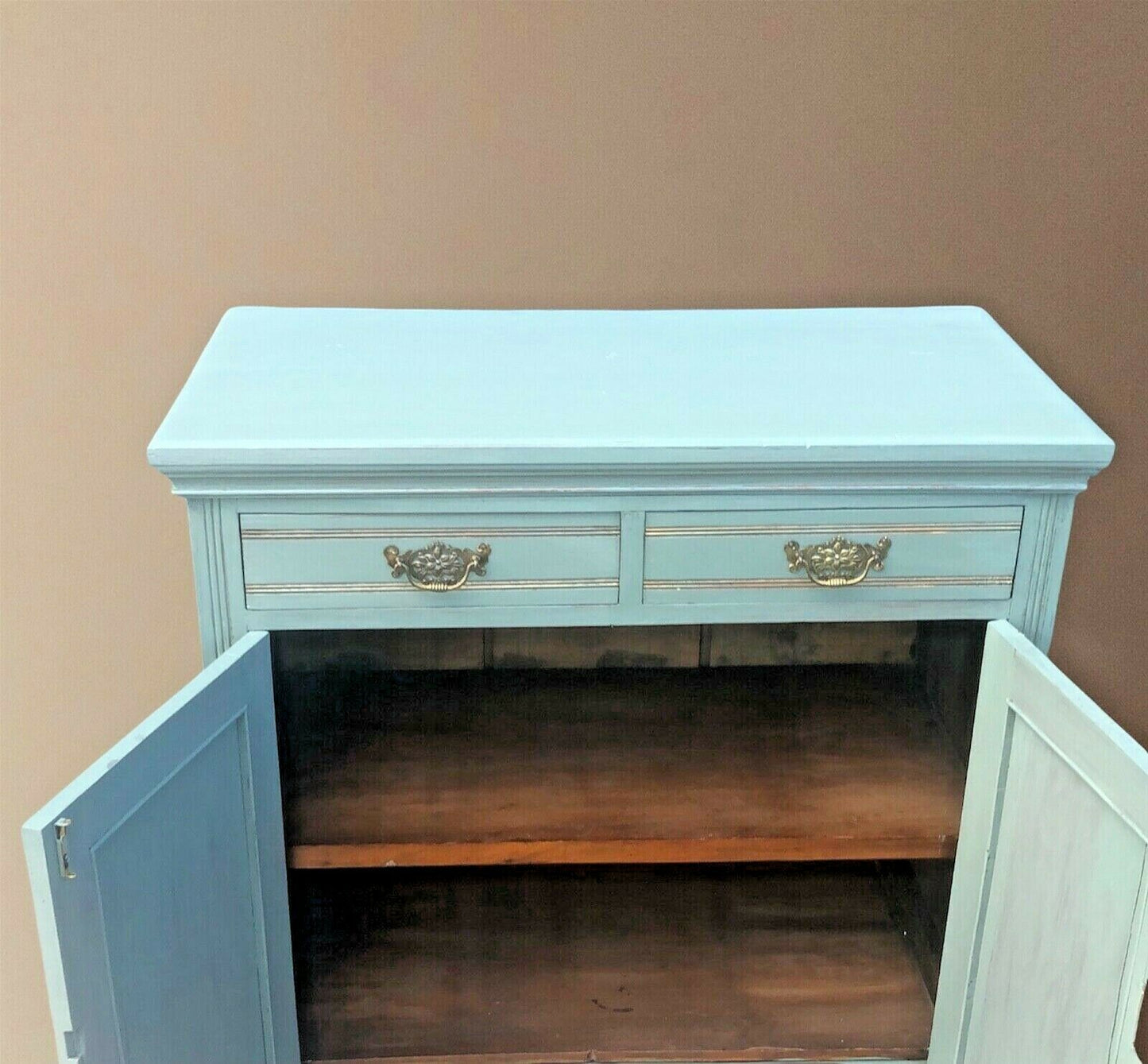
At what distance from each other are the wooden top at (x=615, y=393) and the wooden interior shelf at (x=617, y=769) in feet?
1.33

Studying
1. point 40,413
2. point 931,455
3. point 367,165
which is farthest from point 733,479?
point 40,413

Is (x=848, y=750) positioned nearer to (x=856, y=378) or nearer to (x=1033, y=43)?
(x=856, y=378)

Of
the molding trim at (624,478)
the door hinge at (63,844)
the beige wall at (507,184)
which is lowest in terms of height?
the door hinge at (63,844)

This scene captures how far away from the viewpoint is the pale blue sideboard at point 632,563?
1.08m

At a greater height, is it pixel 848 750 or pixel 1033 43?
pixel 1033 43

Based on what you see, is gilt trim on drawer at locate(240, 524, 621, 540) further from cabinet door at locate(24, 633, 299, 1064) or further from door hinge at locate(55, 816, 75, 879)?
door hinge at locate(55, 816, 75, 879)

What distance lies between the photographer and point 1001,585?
1.24m

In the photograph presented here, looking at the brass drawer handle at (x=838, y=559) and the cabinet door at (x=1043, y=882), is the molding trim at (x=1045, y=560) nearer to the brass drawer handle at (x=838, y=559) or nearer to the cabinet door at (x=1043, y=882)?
the cabinet door at (x=1043, y=882)

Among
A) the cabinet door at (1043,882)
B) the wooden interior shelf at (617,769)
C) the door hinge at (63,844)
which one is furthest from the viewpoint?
the wooden interior shelf at (617,769)

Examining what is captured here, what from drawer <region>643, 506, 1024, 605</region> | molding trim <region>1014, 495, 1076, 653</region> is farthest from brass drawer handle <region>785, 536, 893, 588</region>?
molding trim <region>1014, 495, 1076, 653</region>

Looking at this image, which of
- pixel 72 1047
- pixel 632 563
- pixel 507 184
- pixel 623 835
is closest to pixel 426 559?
pixel 632 563

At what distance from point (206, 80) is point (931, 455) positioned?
0.98m

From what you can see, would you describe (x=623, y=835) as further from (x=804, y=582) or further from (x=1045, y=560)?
(x=1045, y=560)

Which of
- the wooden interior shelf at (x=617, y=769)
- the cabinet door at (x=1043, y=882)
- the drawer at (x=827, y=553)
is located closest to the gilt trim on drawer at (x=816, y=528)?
the drawer at (x=827, y=553)
